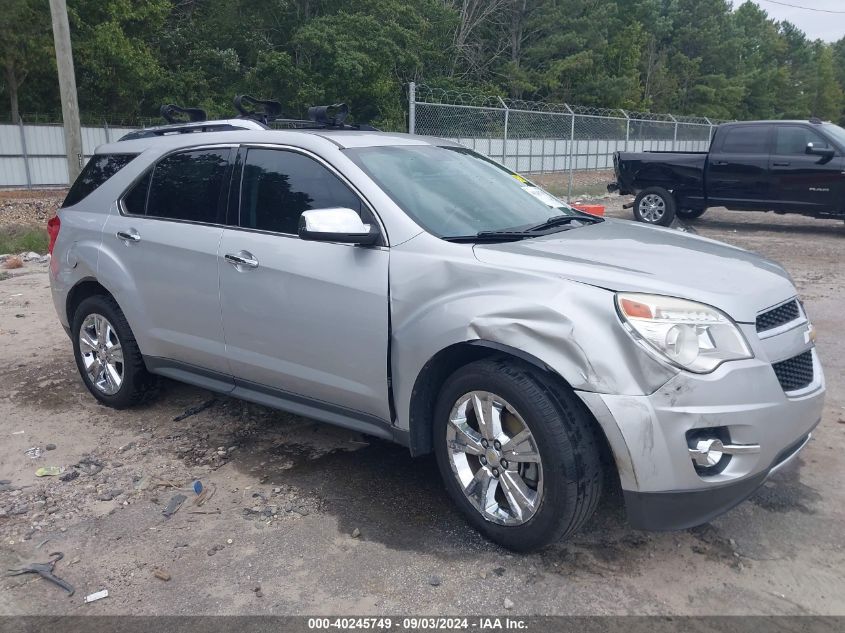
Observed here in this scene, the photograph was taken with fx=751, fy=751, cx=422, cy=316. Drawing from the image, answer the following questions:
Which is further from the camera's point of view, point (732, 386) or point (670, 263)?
point (670, 263)

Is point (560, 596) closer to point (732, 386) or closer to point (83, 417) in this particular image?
point (732, 386)

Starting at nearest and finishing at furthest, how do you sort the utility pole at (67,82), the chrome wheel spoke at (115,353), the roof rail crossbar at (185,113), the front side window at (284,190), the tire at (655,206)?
the front side window at (284,190)
the chrome wheel spoke at (115,353)
the roof rail crossbar at (185,113)
the utility pole at (67,82)
the tire at (655,206)

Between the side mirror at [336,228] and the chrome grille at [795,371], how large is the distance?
1833 millimetres

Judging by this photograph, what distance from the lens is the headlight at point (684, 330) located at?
9.23 ft

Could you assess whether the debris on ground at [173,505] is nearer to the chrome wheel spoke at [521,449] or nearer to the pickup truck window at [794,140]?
the chrome wheel spoke at [521,449]

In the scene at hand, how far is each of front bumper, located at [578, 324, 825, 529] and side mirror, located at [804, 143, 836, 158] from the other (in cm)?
1100

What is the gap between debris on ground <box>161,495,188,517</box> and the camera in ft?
12.1

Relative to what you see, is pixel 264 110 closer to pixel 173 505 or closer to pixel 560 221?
pixel 560 221

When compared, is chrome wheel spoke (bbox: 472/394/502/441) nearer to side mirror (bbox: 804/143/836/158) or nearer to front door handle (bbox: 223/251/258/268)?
front door handle (bbox: 223/251/258/268)

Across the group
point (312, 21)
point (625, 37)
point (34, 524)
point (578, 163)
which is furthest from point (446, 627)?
point (625, 37)

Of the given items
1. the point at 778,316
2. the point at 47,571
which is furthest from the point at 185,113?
the point at 778,316

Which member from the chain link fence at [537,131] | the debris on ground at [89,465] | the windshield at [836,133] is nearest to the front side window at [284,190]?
the debris on ground at [89,465]

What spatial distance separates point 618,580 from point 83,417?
3632 millimetres

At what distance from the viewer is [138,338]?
473cm
